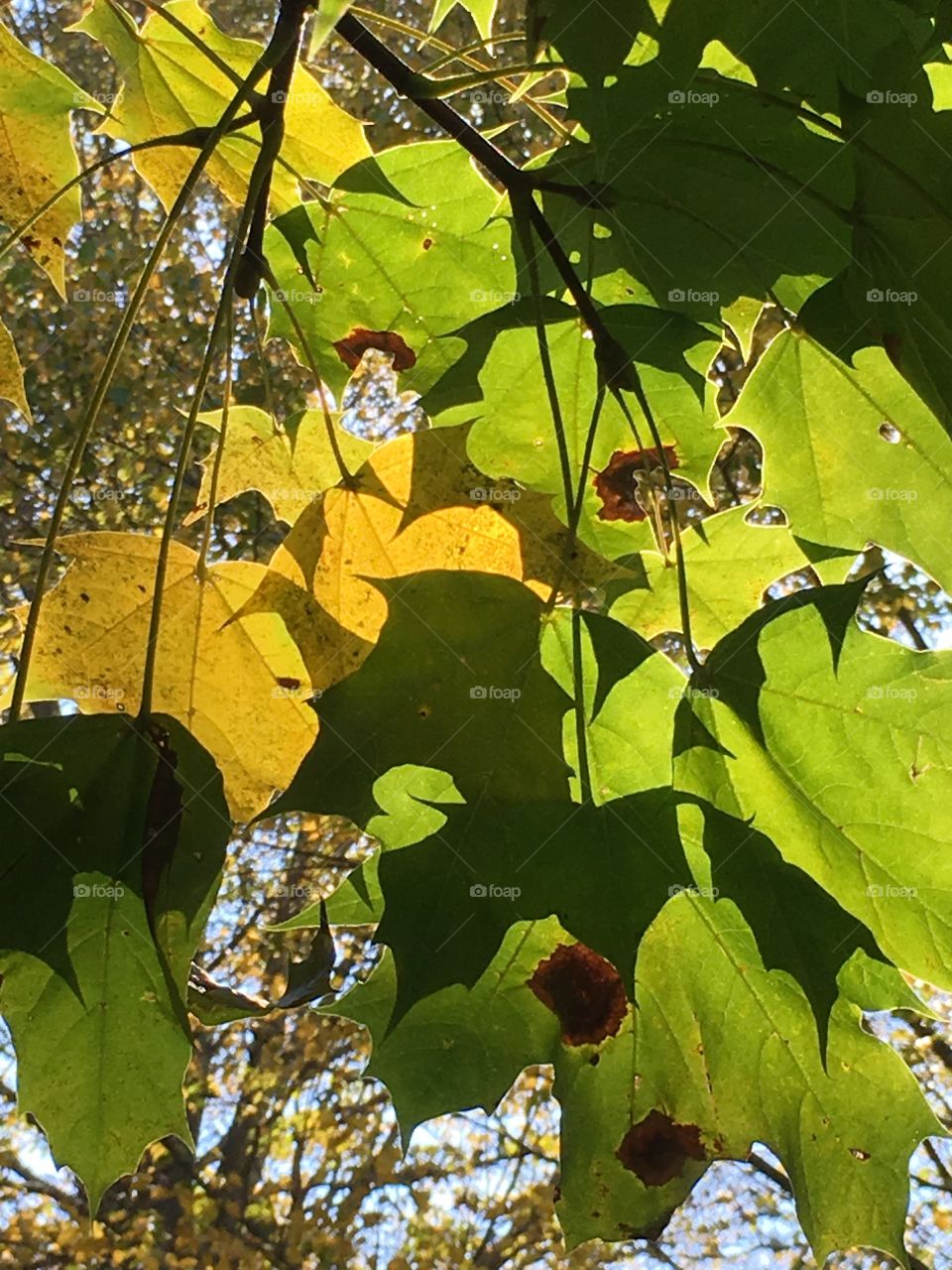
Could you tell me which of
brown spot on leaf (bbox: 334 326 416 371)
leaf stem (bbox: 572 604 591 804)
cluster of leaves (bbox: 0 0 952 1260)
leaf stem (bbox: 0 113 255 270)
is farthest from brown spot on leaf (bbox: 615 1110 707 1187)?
leaf stem (bbox: 0 113 255 270)

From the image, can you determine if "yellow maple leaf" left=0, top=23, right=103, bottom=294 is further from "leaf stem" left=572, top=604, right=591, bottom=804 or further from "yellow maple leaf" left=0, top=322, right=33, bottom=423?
"leaf stem" left=572, top=604, right=591, bottom=804

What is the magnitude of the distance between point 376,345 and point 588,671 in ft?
0.83

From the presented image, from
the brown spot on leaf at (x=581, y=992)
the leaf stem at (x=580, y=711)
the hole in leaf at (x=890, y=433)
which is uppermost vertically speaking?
the hole in leaf at (x=890, y=433)

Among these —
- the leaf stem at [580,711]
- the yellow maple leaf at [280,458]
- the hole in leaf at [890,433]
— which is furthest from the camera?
the yellow maple leaf at [280,458]

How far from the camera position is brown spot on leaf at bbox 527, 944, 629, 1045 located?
21.6 inches

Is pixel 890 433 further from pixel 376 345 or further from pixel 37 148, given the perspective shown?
pixel 37 148

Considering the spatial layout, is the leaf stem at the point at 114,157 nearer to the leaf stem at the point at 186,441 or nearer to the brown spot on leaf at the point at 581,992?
the leaf stem at the point at 186,441

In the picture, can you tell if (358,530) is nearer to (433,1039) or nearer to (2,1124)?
(433,1039)

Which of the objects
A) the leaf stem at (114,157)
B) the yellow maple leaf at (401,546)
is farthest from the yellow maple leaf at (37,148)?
the yellow maple leaf at (401,546)

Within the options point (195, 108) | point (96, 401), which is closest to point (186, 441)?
point (96, 401)

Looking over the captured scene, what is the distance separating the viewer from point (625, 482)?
2.10 feet

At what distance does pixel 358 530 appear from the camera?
610 millimetres

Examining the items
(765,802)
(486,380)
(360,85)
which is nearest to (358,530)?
(486,380)

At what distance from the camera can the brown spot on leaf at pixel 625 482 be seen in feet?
2.07
